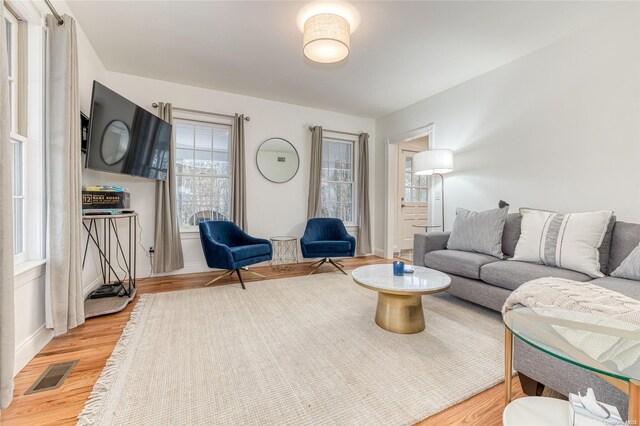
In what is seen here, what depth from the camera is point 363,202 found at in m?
5.06

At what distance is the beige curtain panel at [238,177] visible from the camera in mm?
4031

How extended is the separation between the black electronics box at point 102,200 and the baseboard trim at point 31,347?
3.35ft

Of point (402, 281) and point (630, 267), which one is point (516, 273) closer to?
point (630, 267)

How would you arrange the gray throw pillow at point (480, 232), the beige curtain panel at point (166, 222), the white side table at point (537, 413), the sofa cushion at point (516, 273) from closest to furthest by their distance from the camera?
the white side table at point (537, 413) → the sofa cushion at point (516, 273) → the gray throw pillow at point (480, 232) → the beige curtain panel at point (166, 222)

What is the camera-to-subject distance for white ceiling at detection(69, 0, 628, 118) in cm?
232

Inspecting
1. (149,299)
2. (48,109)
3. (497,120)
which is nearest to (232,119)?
(48,109)

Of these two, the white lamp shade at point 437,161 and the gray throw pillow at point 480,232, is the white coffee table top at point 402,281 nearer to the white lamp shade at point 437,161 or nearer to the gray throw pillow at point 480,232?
the gray throw pillow at point 480,232

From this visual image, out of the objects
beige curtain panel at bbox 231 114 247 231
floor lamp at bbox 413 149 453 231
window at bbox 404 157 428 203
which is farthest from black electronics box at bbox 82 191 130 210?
window at bbox 404 157 428 203

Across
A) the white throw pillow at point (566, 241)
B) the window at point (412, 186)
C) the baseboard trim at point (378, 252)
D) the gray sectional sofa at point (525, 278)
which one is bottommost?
the baseboard trim at point (378, 252)

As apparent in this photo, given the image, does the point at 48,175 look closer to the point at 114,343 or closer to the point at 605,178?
the point at 114,343

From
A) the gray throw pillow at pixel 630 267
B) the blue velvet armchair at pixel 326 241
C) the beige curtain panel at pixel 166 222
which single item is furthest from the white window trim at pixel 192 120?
the gray throw pillow at pixel 630 267

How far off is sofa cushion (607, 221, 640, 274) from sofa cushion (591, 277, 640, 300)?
0.76 feet

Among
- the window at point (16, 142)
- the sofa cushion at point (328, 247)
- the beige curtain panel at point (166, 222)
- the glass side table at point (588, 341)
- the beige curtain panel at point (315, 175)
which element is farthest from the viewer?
the beige curtain panel at point (315, 175)

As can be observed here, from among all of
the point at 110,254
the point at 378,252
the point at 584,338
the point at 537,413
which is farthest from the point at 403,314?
the point at 110,254
